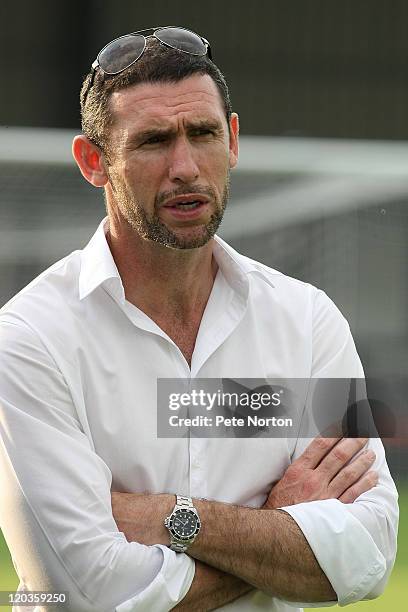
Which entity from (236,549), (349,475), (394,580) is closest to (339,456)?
(349,475)

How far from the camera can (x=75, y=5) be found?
7.92 meters

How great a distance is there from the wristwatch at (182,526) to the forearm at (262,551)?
1cm

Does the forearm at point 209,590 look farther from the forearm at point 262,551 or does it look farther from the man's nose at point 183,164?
the man's nose at point 183,164

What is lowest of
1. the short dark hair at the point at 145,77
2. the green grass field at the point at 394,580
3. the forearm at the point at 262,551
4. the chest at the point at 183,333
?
the green grass field at the point at 394,580

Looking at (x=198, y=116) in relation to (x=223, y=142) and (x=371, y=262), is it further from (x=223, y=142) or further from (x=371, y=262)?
(x=371, y=262)

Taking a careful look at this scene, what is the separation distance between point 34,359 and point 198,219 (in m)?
0.34

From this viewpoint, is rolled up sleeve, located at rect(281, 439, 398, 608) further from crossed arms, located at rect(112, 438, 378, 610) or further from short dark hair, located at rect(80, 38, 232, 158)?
short dark hair, located at rect(80, 38, 232, 158)

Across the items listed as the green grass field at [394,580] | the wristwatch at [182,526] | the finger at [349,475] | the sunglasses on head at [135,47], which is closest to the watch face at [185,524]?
the wristwatch at [182,526]

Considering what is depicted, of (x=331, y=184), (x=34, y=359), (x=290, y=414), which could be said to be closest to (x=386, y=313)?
(x=331, y=184)

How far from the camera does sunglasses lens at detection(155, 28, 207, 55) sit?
6.18 ft

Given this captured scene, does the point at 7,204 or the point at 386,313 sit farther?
the point at 386,313

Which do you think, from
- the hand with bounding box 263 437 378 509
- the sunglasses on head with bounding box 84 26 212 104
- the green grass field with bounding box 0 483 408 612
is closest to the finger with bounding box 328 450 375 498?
the hand with bounding box 263 437 378 509

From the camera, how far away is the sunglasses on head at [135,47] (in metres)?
1.86

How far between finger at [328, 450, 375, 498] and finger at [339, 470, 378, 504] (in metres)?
0.01
